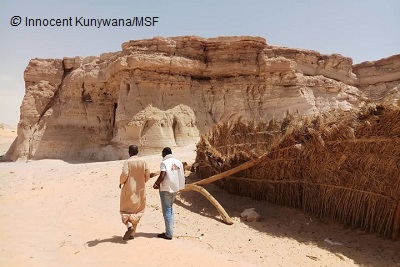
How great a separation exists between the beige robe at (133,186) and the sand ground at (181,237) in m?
0.43

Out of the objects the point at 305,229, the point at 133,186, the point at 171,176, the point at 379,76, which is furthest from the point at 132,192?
the point at 379,76

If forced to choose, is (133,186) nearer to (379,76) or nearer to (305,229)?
(305,229)

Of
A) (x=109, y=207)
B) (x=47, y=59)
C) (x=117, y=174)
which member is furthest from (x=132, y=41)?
(x=109, y=207)

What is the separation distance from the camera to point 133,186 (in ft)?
14.8

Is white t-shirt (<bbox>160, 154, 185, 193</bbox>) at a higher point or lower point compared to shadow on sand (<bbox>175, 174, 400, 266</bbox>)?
higher

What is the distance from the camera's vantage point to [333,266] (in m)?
4.50

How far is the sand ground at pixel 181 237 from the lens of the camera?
3896mm

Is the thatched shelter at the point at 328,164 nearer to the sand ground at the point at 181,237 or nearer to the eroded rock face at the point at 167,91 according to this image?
the sand ground at the point at 181,237

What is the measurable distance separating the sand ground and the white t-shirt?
0.71 metres

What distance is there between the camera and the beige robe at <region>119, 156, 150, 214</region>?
4496mm

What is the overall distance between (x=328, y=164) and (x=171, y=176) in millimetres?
2720

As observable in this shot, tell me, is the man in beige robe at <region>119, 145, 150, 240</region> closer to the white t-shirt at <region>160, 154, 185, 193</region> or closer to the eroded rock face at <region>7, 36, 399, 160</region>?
the white t-shirt at <region>160, 154, 185, 193</region>

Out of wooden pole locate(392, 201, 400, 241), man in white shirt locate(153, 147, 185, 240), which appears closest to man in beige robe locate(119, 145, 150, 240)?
man in white shirt locate(153, 147, 185, 240)

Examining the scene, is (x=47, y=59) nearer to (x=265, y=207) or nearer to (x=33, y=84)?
(x=33, y=84)
